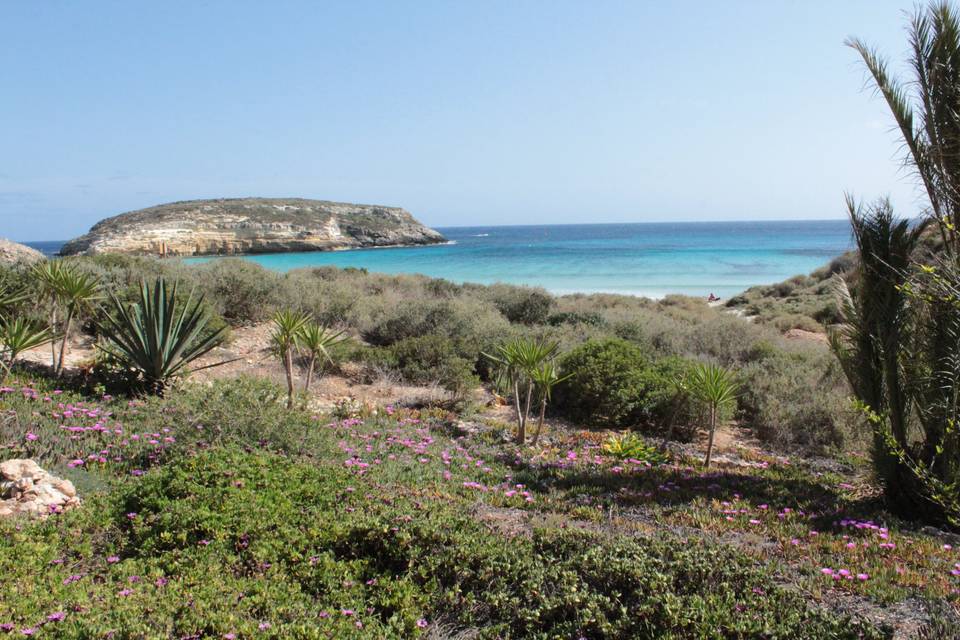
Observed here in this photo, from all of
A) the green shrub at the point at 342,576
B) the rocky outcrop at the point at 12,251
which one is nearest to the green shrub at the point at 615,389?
the green shrub at the point at 342,576

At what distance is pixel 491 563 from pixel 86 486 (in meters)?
3.34

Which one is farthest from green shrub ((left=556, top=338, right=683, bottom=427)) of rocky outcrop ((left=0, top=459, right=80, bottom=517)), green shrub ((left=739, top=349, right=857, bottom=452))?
rocky outcrop ((left=0, top=459, right=80, bottom=517))

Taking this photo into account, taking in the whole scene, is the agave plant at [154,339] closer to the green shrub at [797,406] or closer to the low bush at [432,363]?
the low bush at [432,363]

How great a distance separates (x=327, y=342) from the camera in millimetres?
7883

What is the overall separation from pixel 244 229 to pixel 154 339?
55.5 m

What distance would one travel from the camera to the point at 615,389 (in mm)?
9078

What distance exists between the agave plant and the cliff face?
1384 inches

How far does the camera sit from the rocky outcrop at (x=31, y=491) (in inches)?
161

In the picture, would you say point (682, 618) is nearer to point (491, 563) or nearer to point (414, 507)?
point (491, 563)

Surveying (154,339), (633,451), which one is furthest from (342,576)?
(154,339)

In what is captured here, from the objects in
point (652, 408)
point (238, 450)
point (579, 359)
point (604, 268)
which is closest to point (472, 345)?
point (579, 359)

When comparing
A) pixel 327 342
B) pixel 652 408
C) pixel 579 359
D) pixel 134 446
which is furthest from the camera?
pixel 579 359

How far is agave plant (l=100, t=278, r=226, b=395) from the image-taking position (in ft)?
23.8

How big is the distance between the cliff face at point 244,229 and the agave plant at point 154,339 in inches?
1384
